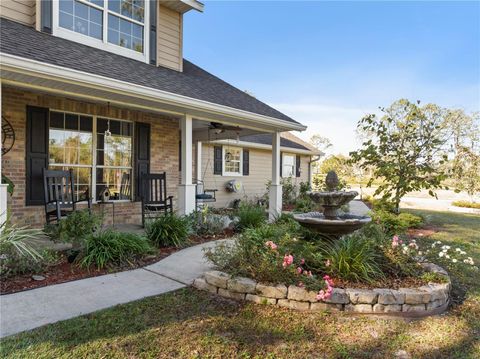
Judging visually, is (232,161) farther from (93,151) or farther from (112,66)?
(112,66)

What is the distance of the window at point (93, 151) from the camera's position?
611cm

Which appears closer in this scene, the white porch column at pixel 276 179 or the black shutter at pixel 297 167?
the white porch column at pixel 276 179

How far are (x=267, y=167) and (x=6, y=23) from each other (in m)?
10.2

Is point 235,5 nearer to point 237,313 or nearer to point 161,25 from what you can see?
point 161,25

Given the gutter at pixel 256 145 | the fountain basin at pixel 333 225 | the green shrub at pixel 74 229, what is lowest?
the green shrub at pixel 74 229

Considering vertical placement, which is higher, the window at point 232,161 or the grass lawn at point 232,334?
the window at point 232,161

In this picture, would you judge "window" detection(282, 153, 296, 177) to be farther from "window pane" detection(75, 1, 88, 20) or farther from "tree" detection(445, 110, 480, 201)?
"window pane" detection(75, 1, 88, 20)

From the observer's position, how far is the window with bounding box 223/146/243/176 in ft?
38.9

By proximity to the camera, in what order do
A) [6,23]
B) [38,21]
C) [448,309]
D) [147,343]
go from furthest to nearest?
[38,21], [6,23], [448,309], [147,343]

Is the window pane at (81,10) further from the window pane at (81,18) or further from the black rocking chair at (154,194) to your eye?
the black rocking chair at (154,194)

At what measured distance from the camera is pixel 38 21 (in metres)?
5.59

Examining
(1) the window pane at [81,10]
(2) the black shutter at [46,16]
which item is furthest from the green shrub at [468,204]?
(2) the black shutter at [46,16]

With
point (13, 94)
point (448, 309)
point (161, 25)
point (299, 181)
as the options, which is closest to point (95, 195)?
point (13, 94)

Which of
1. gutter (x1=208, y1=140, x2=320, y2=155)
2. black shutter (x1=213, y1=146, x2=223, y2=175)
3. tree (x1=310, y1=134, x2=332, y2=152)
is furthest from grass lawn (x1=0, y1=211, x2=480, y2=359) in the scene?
tree (x1=310, y1=134, x2=332, y2=152)
